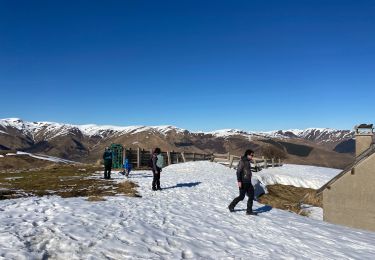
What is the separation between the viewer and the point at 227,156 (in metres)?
47.7

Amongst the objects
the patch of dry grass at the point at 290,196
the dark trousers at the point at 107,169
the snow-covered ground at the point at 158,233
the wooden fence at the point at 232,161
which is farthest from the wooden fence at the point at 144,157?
the snow-covered ground at the point at 158,233

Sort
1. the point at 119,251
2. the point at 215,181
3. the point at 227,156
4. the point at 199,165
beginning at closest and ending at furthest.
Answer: the point at 119,251, the point at 215,181, the point at 199,165, the point at 227,156

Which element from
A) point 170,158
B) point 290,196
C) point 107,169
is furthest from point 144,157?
point 290,196

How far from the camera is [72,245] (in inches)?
364

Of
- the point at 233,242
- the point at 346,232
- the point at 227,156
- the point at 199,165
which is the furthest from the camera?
the point at 227,156

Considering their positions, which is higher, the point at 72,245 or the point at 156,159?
the point at 156,159

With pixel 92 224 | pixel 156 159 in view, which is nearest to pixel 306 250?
pixel 92 224

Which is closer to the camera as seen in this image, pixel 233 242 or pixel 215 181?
pixel 233 242

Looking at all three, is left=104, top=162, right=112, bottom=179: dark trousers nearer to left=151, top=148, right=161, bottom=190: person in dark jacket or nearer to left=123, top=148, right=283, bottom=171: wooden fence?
left=151, top=148, right=161, bottom=190: person in dark jacket

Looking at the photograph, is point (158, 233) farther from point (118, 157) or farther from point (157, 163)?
point (118, 157)

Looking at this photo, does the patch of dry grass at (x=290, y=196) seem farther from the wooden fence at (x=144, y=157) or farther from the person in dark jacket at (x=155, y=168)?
the wooden fence at (x=144, y=157)

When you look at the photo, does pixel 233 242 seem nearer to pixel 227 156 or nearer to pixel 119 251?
pixel 119 251

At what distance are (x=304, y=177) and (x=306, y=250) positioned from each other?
4091 cm

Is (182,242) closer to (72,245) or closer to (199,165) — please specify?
(72,245)
